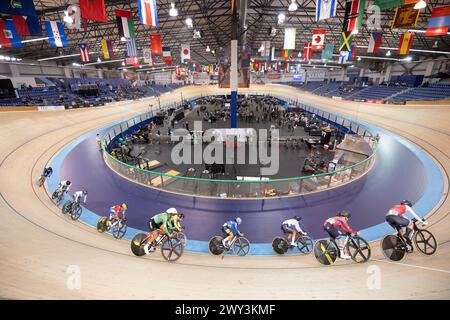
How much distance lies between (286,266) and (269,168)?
7864 millimetres

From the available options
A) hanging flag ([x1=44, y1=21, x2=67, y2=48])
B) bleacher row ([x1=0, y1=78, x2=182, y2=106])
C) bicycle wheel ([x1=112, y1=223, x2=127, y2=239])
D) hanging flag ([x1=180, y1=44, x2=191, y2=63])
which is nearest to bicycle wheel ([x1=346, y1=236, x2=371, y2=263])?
bicycle wheel ([x1=112, y1=223, x2=127, y2=239])

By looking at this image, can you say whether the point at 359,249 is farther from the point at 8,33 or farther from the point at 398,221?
the point at 8,33

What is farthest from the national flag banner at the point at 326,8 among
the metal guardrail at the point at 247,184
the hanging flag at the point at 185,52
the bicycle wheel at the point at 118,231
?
the hanging flag at the point at 185,52

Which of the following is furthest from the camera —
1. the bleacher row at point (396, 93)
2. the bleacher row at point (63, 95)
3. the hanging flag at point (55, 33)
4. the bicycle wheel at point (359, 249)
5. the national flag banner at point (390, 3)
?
the bleacher row at point (396, 93)

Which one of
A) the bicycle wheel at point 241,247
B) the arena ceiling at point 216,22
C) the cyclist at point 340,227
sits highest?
the arena ceiling at point 216,22

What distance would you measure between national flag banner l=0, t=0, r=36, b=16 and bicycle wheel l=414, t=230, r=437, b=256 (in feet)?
47.9

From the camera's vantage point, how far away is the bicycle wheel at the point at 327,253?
14.5ft

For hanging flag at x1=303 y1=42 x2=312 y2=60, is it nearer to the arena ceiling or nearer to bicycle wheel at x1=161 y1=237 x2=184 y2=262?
the arena ceiling

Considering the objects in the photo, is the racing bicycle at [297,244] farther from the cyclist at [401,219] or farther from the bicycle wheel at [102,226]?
the bicycle wheel at [102,226]

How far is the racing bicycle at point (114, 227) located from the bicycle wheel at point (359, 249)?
581 cm

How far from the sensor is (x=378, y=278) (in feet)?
11.9
